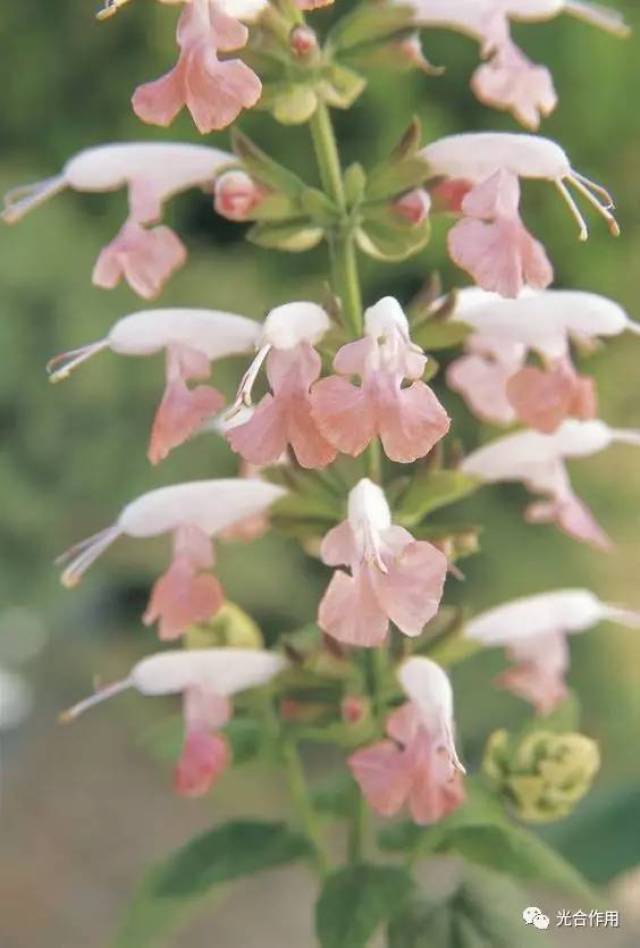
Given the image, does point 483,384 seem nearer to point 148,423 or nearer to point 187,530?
point 187,530

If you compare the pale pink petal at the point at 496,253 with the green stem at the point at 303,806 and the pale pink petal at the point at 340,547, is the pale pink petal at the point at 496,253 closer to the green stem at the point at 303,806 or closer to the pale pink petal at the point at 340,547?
the pale pink petal at the point at 340,547

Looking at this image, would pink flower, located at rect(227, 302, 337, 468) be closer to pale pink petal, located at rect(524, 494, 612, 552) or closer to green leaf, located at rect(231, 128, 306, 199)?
green leaf, located at rect(231, 128, 306, 199)

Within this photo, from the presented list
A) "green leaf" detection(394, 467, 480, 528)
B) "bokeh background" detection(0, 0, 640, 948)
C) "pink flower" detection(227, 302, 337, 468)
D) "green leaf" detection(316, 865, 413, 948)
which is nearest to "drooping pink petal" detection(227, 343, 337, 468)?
"pink flower" detection(227, 302, 337, 468)

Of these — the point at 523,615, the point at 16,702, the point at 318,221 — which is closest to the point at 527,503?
the point at 16,702

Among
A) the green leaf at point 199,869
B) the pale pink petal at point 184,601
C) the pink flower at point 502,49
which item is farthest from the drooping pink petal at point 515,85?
the green leaf at point 199,869

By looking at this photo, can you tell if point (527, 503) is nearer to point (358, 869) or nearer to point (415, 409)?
point (358, 869)

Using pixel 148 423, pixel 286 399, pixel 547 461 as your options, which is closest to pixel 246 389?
pixel 286 399

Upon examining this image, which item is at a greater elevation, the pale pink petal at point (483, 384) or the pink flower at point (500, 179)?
the pink flower at point (500, 179)
